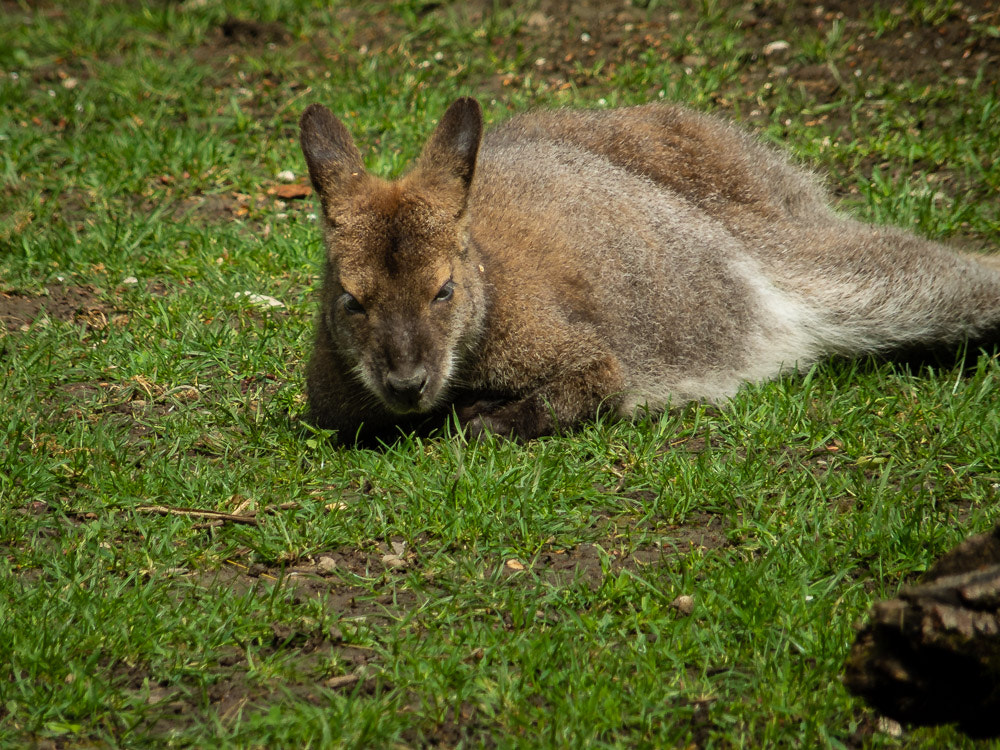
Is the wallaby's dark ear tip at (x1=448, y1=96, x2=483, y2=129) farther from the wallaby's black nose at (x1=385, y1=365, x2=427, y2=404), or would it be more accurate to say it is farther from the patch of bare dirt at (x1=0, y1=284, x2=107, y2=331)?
the patch of bare dirt at (x1=0, y1=284, x2=107, y2=331)

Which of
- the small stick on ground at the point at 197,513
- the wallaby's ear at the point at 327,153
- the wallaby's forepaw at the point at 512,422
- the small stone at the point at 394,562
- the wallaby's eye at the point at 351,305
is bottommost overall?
the small stick on ground at the point at 197,513

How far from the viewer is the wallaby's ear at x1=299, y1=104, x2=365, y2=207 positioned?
17.8 feet

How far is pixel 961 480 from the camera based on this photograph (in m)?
5.05

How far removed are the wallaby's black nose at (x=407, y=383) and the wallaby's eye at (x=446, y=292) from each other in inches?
15.5

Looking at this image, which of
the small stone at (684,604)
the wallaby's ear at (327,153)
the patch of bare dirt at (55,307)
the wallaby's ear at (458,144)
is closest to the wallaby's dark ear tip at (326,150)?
the wallaby's ear at (327,153)

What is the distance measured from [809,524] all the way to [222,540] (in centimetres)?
265

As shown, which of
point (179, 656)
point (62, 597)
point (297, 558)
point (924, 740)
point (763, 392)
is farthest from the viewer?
point (763, 392)

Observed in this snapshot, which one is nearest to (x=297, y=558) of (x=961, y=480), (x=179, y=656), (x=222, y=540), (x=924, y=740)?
(x=222, y=540)

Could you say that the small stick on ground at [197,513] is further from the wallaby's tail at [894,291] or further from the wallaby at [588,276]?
the wallaby's tail at [894,291]

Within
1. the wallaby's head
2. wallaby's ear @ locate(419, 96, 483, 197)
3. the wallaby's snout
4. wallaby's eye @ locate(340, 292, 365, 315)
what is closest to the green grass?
the wallaby's snout

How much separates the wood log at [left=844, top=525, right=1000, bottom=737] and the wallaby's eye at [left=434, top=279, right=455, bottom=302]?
2601 millimetres

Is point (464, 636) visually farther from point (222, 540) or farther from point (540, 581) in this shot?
point (222, 540)

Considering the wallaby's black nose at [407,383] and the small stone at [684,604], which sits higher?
the wallaby's black nose at [407,383]

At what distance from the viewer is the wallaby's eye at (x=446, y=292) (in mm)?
5203
